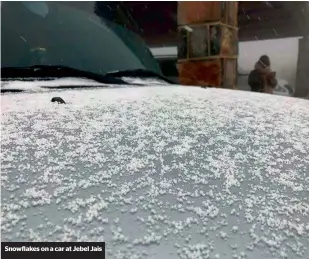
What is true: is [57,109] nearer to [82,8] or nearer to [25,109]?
[25,109]

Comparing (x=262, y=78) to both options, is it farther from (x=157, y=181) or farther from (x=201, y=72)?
(x=157, y=181)

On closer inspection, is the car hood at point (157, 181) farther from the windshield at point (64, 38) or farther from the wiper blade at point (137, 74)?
the wiper blade at point (137, 74)

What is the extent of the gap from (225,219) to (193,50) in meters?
3.16

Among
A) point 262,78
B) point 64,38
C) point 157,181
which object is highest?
point 64,38

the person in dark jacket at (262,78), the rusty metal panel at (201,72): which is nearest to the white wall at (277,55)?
the person in dark jacket at (262,78)

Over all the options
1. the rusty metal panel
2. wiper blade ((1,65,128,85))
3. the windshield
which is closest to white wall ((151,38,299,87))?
the rusty metal panel

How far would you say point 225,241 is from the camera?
1.76 ft

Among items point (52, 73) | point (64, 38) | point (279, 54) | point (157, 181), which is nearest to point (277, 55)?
point (279, 54)

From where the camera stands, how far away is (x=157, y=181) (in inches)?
26.5

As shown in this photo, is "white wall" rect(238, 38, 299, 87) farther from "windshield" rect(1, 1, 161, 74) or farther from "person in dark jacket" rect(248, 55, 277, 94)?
"windshield" rect(1, 1, 161, 74)

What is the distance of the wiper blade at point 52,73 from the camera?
4.96 ft

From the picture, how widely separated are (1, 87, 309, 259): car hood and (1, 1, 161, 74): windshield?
60 cm

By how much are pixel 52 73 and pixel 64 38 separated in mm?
229

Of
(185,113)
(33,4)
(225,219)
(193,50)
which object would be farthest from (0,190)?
(193,50)
